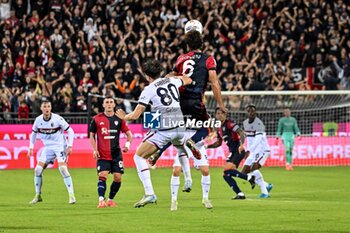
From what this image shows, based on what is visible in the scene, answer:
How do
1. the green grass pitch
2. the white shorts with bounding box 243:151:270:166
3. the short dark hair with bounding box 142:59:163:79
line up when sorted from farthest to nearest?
the white shorts with bounding box 243:151:270:166
the short dark hair with bounding box 142:59:163:79
the green grass pitch

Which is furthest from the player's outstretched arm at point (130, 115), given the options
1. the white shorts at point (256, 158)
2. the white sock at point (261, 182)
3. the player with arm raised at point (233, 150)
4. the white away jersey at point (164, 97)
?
the white shorts at point (256, 158)

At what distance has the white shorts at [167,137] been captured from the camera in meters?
14.7

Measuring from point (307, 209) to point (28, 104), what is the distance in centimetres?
1717

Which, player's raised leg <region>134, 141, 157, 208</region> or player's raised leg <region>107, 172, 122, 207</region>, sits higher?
player's raised leg <region>134, 141, 157, 208</region>

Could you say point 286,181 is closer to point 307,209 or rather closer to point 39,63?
point 307,209

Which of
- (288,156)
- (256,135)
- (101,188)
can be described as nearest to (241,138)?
(256,135)

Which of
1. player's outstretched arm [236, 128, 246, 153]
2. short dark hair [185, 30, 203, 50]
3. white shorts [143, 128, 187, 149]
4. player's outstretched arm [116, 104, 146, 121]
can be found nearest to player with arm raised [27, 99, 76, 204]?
player's outstretched arm [236, 128, 246, 153]

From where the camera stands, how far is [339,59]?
36844mm

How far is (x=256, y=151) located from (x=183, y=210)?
5954 mm

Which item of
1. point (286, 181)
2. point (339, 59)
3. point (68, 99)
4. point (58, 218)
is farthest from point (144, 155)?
point (339, 59)

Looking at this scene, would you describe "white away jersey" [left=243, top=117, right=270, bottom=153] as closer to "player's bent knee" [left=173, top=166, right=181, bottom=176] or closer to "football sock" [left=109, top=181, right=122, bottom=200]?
"football sock" [left=109, top=181, right=122, bottom=200]

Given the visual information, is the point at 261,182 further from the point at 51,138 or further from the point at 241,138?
the point at 51,138

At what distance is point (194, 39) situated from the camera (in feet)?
48.8

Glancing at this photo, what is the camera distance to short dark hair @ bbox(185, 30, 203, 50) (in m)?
14.8
